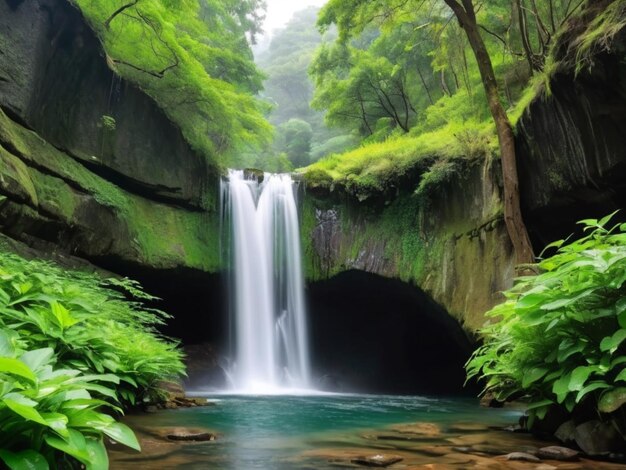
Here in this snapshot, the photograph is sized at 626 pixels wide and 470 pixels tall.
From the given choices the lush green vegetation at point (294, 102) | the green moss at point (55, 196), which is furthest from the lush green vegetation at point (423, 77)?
the green moss at point (55, 196)

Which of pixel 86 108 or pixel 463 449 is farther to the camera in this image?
pixel 86 108

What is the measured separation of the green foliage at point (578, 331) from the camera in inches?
138

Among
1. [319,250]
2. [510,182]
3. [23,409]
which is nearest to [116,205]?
[319,250]

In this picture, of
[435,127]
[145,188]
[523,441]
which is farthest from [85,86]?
[523,441]

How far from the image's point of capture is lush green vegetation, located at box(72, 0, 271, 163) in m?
10.6

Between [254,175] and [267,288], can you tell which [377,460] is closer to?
[267,288]

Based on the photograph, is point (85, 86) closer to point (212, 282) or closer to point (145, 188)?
point (145, 188)

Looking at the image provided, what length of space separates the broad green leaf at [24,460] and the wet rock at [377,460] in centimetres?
241

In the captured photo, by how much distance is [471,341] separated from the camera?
10.2 metres

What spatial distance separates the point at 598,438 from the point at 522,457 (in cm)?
65

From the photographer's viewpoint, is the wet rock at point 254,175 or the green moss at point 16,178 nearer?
the green moss at point 16,178

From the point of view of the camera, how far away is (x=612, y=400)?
135 inches

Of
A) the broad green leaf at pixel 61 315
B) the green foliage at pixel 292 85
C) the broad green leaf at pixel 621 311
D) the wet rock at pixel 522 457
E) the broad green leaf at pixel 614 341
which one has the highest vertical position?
the green foliage at pixel 292 85

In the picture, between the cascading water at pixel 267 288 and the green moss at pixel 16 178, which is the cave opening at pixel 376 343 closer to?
the cascading water at pixel 267 288
